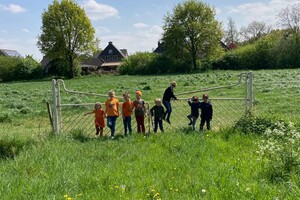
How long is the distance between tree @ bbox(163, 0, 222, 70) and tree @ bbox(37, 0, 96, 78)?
14363 mm

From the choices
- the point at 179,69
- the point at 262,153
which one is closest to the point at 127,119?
the point at 262,153

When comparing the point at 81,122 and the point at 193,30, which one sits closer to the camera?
the point at 81,122

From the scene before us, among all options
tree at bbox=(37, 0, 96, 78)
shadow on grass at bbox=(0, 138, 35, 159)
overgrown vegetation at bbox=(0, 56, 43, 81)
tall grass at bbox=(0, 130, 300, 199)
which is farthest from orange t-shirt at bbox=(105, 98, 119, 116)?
overgrown vegetation at bbox=(0, 56, 43, 81)

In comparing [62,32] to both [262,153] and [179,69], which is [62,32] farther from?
[262,153]

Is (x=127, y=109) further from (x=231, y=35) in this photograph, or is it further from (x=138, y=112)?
(x=231, y=35)

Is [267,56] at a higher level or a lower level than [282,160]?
higher

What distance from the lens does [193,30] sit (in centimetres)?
5828

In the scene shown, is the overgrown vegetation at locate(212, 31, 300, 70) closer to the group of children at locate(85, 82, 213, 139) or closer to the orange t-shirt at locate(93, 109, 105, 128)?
the group of children at locate(85, 82, 213, 139)

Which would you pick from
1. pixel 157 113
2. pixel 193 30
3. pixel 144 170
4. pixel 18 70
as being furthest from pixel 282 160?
pixel 18 70

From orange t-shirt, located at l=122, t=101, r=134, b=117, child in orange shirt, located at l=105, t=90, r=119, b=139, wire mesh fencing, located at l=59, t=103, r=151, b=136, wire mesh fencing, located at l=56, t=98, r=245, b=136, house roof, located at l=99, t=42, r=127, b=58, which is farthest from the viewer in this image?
house roof, located at l=99, t=42, r=127, b=58

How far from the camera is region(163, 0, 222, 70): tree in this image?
58.3 metres

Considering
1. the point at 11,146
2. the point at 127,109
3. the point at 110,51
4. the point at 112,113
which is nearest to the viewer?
the point at 11,146

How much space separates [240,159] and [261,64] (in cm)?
5423

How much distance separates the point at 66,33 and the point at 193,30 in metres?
22.2
